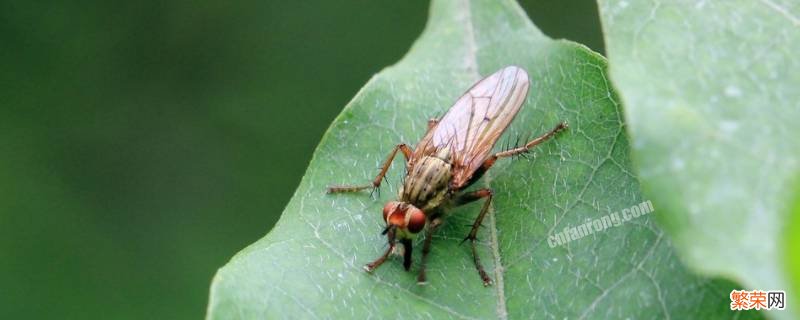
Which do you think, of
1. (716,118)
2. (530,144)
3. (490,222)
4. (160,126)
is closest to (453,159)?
(530,144)

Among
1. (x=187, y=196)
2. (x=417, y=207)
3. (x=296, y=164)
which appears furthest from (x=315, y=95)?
(x=417, y=207)

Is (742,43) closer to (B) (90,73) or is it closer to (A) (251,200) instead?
(A) (251,200)

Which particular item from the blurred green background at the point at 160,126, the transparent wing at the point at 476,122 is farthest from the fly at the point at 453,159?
the blurred green background at the point at 160,126

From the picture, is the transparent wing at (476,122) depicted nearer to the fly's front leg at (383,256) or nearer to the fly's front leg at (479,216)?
the fly's front leg at (479,216)

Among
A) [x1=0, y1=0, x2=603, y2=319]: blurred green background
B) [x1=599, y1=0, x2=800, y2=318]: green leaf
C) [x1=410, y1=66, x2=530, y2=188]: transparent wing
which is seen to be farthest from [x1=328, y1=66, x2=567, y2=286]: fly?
[x1=0, y1=0, x2=603, y2=319]: blurred green background

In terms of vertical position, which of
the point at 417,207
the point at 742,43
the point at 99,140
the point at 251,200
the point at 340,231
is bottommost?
the point at 251,200

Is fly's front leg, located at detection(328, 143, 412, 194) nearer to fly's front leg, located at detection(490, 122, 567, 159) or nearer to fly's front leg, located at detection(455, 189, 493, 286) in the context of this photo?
fly's front leg, located at detection(455, 189, 493, 286)
